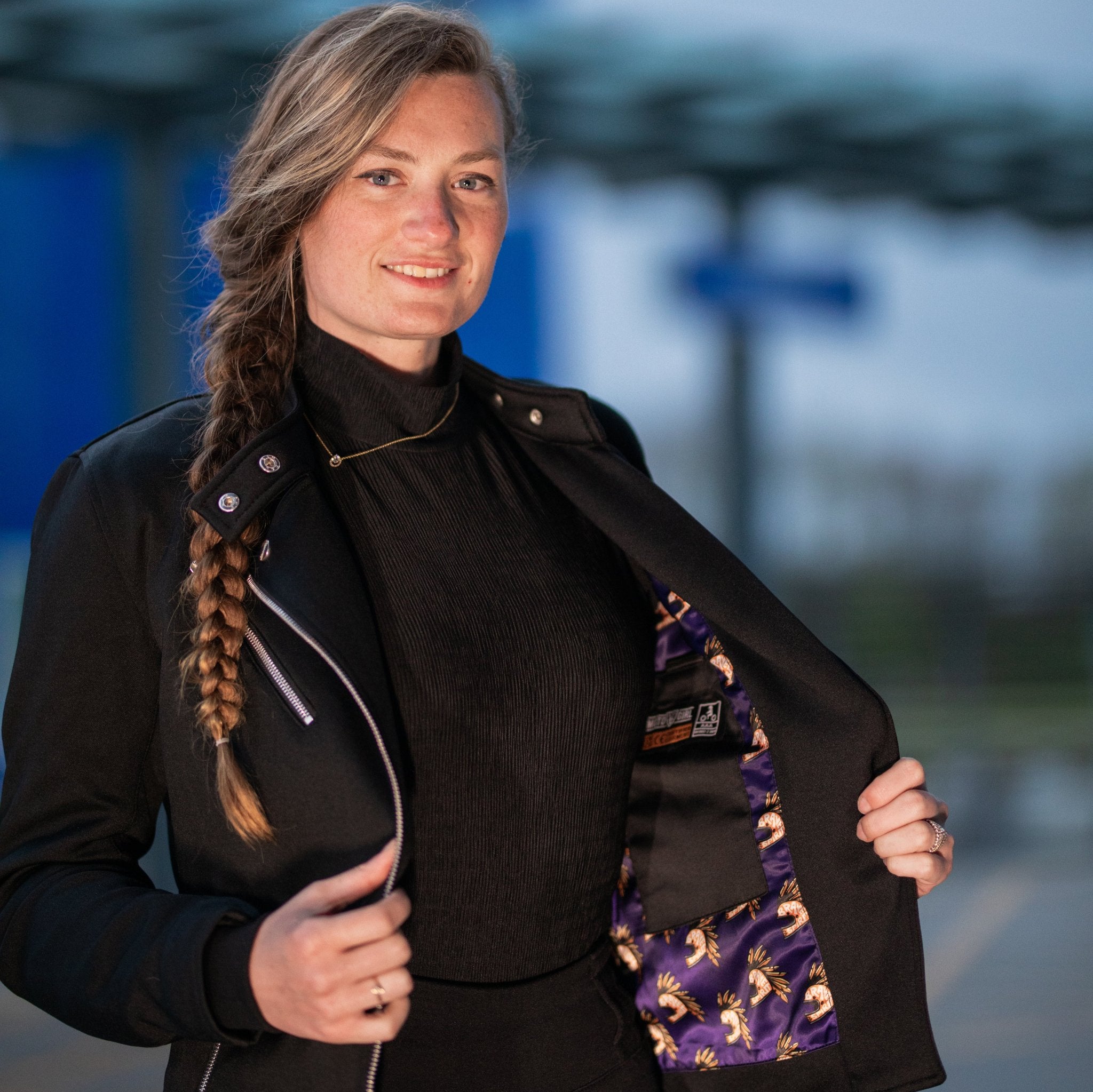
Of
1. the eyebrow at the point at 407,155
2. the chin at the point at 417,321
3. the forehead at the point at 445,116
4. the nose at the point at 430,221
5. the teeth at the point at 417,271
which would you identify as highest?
the forehead at the point at 445,116

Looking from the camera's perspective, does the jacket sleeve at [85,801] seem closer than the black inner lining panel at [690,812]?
Yes

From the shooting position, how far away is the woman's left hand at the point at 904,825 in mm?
1401

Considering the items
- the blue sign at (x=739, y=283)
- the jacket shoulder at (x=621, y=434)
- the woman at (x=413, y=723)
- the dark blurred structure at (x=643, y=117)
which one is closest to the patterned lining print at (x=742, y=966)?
the woman at (x=413, y=723)


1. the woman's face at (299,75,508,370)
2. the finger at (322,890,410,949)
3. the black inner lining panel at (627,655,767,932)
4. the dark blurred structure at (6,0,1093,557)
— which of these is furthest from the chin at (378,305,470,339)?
→ the dark blurred structure at (6,0,1093,557)

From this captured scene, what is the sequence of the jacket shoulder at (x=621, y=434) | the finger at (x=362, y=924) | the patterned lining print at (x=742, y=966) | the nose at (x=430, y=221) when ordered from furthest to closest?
the jacket shoulder at (x=621, y=434) → the patterned lining print at (x=742, y=966) → the nose at (x=430, y=221) → the finger at (x=362, y=924)

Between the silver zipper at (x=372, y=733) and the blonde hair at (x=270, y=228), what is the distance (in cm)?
3

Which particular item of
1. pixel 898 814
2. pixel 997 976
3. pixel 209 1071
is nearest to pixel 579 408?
pixel 898 814

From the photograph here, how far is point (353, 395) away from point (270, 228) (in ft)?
0.68

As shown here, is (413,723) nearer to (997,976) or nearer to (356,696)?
(356,696)

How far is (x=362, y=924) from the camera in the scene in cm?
104

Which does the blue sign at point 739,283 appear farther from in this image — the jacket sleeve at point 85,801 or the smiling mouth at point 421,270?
the jacket sleeve at point 85,801

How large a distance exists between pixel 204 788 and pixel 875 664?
6980 millimetres

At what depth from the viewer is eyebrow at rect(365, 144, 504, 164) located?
138 centimetres

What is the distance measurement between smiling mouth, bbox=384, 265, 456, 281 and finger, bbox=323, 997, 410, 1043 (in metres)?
0.76
